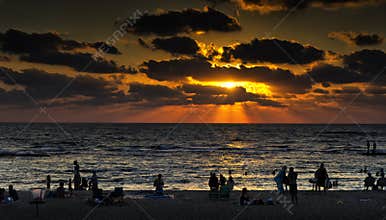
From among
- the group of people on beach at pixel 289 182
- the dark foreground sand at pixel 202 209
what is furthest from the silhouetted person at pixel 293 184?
the dark foreground sand at pixel 202 209

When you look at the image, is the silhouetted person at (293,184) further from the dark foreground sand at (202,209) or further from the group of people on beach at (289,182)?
the dark foreground sand at (202,209)

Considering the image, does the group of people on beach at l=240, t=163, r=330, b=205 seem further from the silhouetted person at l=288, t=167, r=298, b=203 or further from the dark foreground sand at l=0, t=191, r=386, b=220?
the dark foreground sand at l=0, t=191, r=386, b=220

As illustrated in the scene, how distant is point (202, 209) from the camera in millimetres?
21812

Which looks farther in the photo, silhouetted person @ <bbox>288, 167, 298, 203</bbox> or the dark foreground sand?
silhouetted person @ <bbox>288, 167, 298, 203</bbox>

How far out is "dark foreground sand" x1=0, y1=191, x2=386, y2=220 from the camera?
20250 mm

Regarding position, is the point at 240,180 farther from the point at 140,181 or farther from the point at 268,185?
the point at 140,181

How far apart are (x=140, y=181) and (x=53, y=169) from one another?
16.0 m

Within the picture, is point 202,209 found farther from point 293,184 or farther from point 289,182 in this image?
point 293,184

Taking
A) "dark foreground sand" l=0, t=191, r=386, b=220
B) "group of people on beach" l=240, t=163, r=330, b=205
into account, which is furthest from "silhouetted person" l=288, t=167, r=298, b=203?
"dark foreground sand" l=0, t=191, r=386, b=220

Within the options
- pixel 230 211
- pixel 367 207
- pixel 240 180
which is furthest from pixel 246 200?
pixel 240 180

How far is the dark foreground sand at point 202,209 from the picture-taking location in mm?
20250

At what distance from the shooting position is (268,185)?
37.2 meters

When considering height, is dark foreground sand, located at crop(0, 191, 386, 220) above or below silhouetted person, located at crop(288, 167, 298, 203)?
below

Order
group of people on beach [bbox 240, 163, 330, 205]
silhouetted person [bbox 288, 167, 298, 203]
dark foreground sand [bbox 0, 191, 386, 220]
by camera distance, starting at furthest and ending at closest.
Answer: silhouetted person [bbox 288, 167, 298, 203] < group of people on beach [bbox 240, 163, 330, 205] < dark foreground sand [bbox 0, 191, 386, 220]
